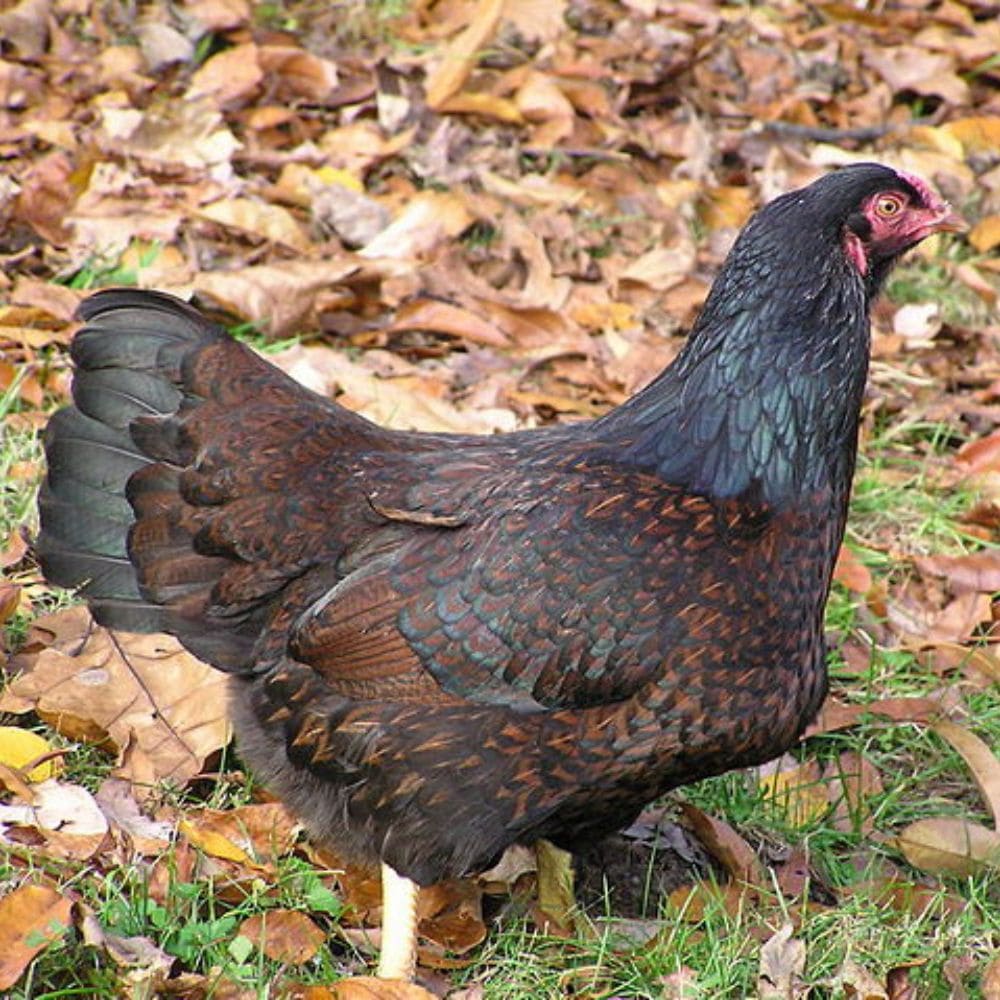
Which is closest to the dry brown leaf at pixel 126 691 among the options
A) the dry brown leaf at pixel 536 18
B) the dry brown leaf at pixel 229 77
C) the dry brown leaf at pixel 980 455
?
the dry brown leaf at pixel 980 455

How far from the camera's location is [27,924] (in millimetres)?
2834

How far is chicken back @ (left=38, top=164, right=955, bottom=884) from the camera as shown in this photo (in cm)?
306

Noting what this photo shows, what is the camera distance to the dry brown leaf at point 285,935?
10.1 ft

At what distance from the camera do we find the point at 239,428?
3.44 m

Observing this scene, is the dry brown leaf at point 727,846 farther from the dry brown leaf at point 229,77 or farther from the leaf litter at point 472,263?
the dry brown leaf at point 229,77

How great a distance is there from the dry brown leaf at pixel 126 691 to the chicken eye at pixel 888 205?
1.76 meters

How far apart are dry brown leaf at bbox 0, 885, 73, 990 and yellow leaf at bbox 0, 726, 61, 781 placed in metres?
0.53

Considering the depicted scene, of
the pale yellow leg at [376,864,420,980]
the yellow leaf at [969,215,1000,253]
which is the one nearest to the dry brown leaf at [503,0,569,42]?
the yellow leaf at [969,215,1000,253]

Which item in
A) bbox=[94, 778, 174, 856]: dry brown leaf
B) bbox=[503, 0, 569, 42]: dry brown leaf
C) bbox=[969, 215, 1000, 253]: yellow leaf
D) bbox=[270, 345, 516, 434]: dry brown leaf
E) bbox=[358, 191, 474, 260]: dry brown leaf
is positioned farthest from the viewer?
bbox=[503, 0, 569, 42]: dry brown leaf

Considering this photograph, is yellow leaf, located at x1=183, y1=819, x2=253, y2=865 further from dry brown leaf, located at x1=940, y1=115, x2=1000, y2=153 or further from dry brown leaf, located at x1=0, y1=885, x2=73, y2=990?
dry brown leaf, located at x1=940, y1=115, x2=1000, y2=153

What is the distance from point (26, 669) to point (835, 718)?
6.35 ft

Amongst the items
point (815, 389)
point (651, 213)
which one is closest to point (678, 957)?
point (815, 389)

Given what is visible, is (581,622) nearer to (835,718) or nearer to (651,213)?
(835,718)

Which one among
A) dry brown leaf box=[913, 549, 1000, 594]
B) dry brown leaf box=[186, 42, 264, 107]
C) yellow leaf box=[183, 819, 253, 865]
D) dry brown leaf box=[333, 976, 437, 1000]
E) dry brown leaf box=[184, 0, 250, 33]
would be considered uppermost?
dry brown leaf box=[184, 0, 250, 33]
